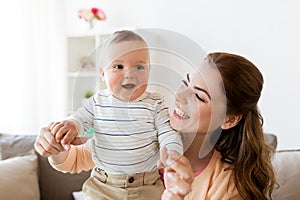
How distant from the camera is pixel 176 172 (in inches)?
29.6

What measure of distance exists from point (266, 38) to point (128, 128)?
167 centimetres

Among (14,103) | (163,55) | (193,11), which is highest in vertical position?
(163,55)

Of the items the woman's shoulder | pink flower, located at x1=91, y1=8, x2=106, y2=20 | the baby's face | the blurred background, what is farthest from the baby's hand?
pink flower, located at x1=91, y1=8, x2=106, y2=20

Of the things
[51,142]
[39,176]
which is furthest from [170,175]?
[39,176]

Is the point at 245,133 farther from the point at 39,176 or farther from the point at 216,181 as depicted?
the point at 39,176

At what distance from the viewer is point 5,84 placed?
2.88m

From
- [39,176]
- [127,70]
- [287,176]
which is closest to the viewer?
[127,70]

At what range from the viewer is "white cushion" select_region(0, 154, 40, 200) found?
5.40ft

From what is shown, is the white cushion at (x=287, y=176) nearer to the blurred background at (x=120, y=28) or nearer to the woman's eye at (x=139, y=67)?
the blurred background at (x=120, y=28)

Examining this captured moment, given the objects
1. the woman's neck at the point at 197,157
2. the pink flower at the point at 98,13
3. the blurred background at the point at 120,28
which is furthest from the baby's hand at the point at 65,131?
the pink flower at the point at 98,13

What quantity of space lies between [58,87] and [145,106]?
2380 mm

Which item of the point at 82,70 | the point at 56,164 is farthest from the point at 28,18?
the point at 82,70

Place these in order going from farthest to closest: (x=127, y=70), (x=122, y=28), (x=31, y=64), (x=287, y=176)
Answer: (x=31, y=64), (x=122, y=28), (x=287, y=176), (x=127, y=70)

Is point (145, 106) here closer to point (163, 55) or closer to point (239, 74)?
point (163, 55)
